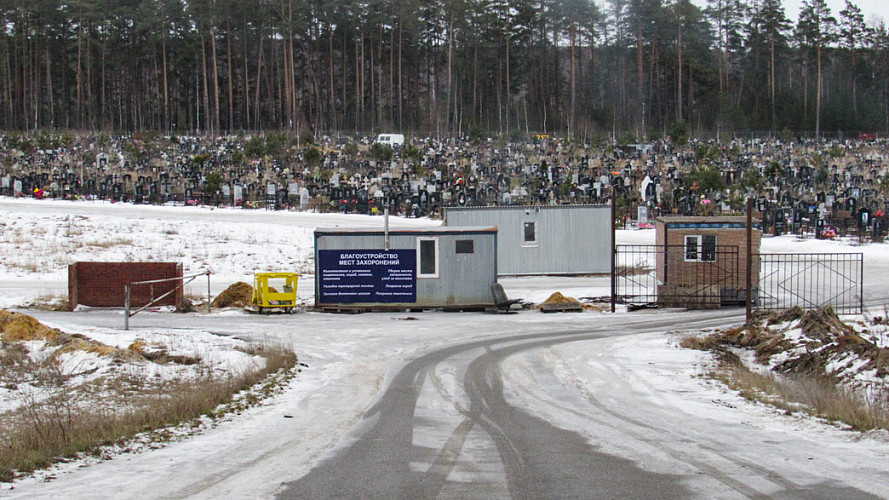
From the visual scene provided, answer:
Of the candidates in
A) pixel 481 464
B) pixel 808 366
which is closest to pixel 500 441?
pixel 481 464

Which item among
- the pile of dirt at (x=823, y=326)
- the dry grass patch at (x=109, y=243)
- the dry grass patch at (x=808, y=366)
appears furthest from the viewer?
the dry grass patch at (x=109, y=243)

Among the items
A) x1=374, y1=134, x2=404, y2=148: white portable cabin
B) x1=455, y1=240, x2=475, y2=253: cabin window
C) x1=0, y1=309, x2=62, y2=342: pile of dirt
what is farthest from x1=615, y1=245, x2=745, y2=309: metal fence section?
x1=374, y1=134, x2=404, y2=148: white portable cabin

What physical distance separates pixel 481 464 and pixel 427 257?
17.9 meters

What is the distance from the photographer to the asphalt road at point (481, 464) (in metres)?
7.15

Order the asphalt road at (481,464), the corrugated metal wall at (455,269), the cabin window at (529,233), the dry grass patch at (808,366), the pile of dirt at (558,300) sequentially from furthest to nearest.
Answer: the cabin window at (529,233) → the corrugated metal wall at (455,269) → the pile of dirt at (558,300) → the dry grass patch at (808,366) → the asphalt road at (481,464)

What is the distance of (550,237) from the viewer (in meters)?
33.5

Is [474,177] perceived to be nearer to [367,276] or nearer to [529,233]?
[529,233]

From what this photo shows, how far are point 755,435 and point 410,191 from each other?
39924 millimetres

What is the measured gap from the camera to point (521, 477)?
7.66 m

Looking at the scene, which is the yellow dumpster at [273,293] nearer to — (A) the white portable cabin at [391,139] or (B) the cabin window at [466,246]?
(B) the cabin window at [466,246]

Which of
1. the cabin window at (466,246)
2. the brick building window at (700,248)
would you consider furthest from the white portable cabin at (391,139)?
the brick building window at (700,248)

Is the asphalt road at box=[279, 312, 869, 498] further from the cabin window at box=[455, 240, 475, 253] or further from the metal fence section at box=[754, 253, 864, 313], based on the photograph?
the metal fence section at box=[754, 253, 864, 313]

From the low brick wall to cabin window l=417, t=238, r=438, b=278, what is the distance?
7208 millimetres

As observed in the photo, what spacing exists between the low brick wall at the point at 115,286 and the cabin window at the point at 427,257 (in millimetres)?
7208
